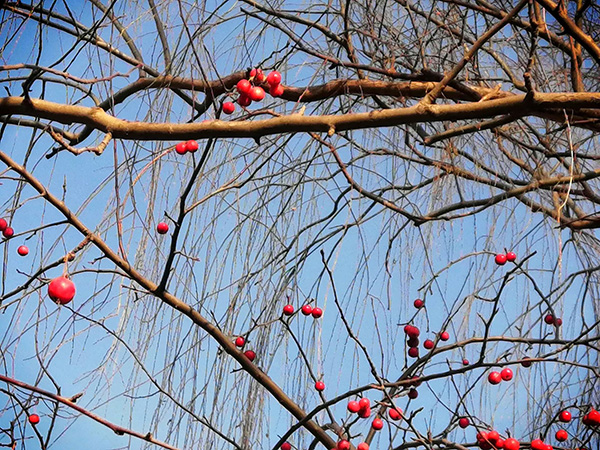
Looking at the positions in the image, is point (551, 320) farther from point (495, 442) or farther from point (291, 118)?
point (291, 118)

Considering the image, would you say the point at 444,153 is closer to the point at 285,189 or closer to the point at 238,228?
the point at 285,189

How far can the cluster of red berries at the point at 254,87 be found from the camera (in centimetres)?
102

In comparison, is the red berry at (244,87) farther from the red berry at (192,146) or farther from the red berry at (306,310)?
the red berry at (306,310)

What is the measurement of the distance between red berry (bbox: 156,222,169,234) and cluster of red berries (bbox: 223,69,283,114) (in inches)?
8.8

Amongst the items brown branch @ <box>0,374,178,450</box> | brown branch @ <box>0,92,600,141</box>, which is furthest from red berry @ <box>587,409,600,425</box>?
brown branch @ <box>0,374,178,450</box>

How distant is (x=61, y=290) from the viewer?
80 cm

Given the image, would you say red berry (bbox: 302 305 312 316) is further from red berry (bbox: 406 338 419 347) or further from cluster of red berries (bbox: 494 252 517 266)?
cluster of red berries (bbox: 494 252 517 266)

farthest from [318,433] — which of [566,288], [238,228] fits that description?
[566,288]

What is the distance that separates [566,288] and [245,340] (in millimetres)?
623

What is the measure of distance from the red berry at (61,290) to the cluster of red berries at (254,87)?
371 millimetres

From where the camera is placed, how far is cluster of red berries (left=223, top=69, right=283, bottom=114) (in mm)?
1022

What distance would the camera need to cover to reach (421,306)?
1.34 metres

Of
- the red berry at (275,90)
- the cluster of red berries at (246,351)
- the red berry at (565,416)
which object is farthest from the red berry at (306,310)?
the red berry at (565,416)

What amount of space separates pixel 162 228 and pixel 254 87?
1.10 feet
